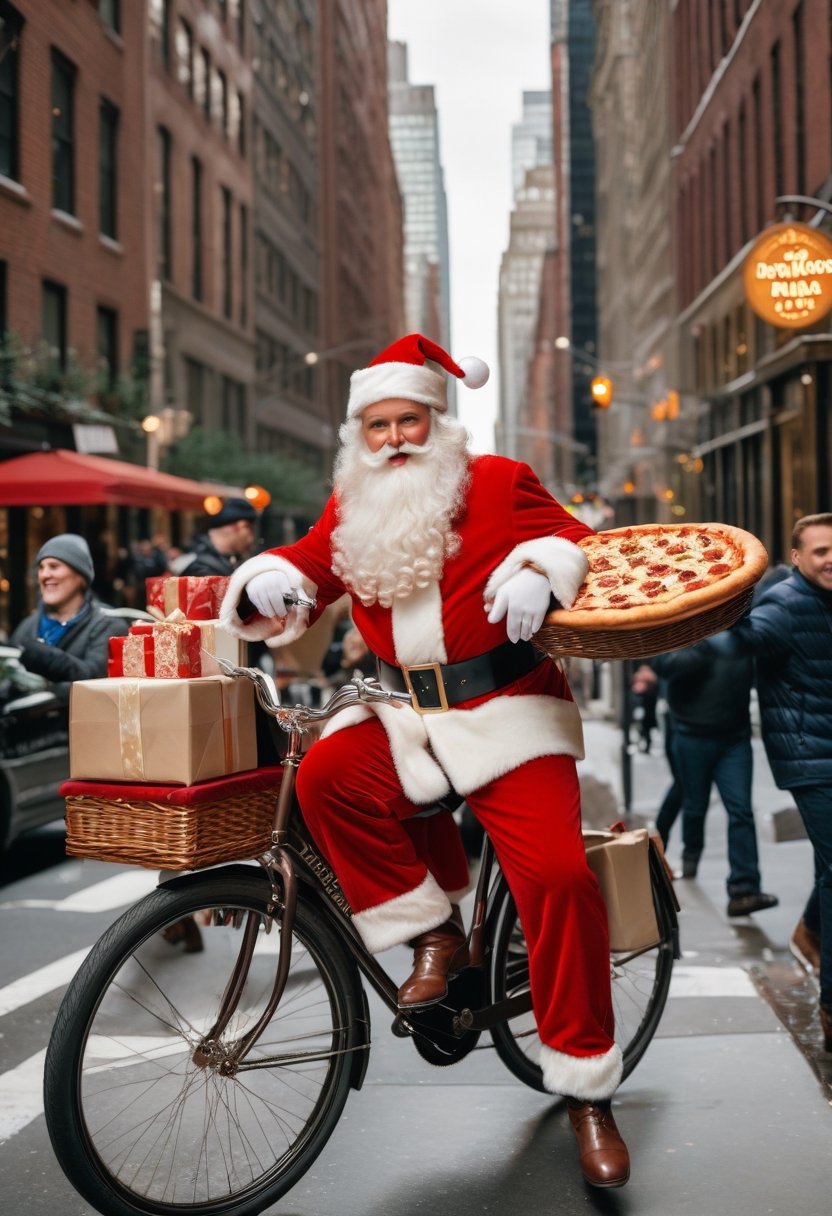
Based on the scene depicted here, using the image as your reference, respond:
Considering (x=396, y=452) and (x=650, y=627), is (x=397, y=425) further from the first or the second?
(x=650, y=627)

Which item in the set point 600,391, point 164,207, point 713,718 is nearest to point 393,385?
point 713,718

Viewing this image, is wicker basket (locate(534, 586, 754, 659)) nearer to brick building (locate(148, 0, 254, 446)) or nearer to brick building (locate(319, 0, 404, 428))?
brick building (locate(148, 0, 254, 446))

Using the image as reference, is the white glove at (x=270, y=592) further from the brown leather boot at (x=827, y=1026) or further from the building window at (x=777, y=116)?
the building window at (x=777, y=116)

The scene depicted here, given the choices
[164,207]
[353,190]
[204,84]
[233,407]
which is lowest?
[233,407]

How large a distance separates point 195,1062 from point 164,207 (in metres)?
33.5

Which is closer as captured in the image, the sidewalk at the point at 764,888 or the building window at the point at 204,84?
the sidewalk at the point at 764,888

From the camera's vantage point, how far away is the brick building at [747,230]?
23594 millimetres

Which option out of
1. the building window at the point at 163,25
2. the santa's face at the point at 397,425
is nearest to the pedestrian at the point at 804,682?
the santa's face at the point at 397,425

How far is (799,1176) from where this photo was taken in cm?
421

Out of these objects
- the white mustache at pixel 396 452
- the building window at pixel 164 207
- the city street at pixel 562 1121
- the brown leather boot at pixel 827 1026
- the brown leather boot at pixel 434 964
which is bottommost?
the city street at pixel 562 1121

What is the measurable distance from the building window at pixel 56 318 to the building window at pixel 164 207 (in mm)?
11228

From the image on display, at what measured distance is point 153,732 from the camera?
12.5ft

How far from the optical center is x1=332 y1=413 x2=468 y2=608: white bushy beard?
13.5 feet

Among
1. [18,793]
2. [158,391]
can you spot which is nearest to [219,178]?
[158,391]
